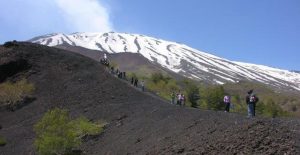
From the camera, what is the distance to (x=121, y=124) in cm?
2883

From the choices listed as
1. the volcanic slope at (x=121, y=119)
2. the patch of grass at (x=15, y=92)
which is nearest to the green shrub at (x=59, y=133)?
the volcanic slope at (x=121, y=119)

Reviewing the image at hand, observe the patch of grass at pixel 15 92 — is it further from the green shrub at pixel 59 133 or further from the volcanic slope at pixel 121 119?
the green shrub at pixel 59 133

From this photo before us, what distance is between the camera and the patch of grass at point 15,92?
41781 mm

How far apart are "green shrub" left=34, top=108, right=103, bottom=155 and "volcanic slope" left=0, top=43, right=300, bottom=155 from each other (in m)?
0.80

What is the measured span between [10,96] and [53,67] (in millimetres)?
6702

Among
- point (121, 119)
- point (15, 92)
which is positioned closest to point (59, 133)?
point (121, 119)

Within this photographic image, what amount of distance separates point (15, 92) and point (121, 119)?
606 inches

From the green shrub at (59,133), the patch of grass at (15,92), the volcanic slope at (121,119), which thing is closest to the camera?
the volcanic slope at (121,119)

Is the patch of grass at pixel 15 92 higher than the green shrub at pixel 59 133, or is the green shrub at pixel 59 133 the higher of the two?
the patch of grass at pixel 15 92

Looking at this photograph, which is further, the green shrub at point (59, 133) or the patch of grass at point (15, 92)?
the patch of grass at point (15, 92)

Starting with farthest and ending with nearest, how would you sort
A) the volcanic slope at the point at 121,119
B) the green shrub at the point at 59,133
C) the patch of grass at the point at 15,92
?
the patch of grass at the point at 15,92 → the green shrub at the point at 59,133 → the volcanic slope at the point at 121,119

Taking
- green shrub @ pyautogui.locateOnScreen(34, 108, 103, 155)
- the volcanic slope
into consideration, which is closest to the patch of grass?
the volcanic slope

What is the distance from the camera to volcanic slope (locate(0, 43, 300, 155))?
16719 mm

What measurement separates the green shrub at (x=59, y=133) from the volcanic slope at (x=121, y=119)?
799mm
